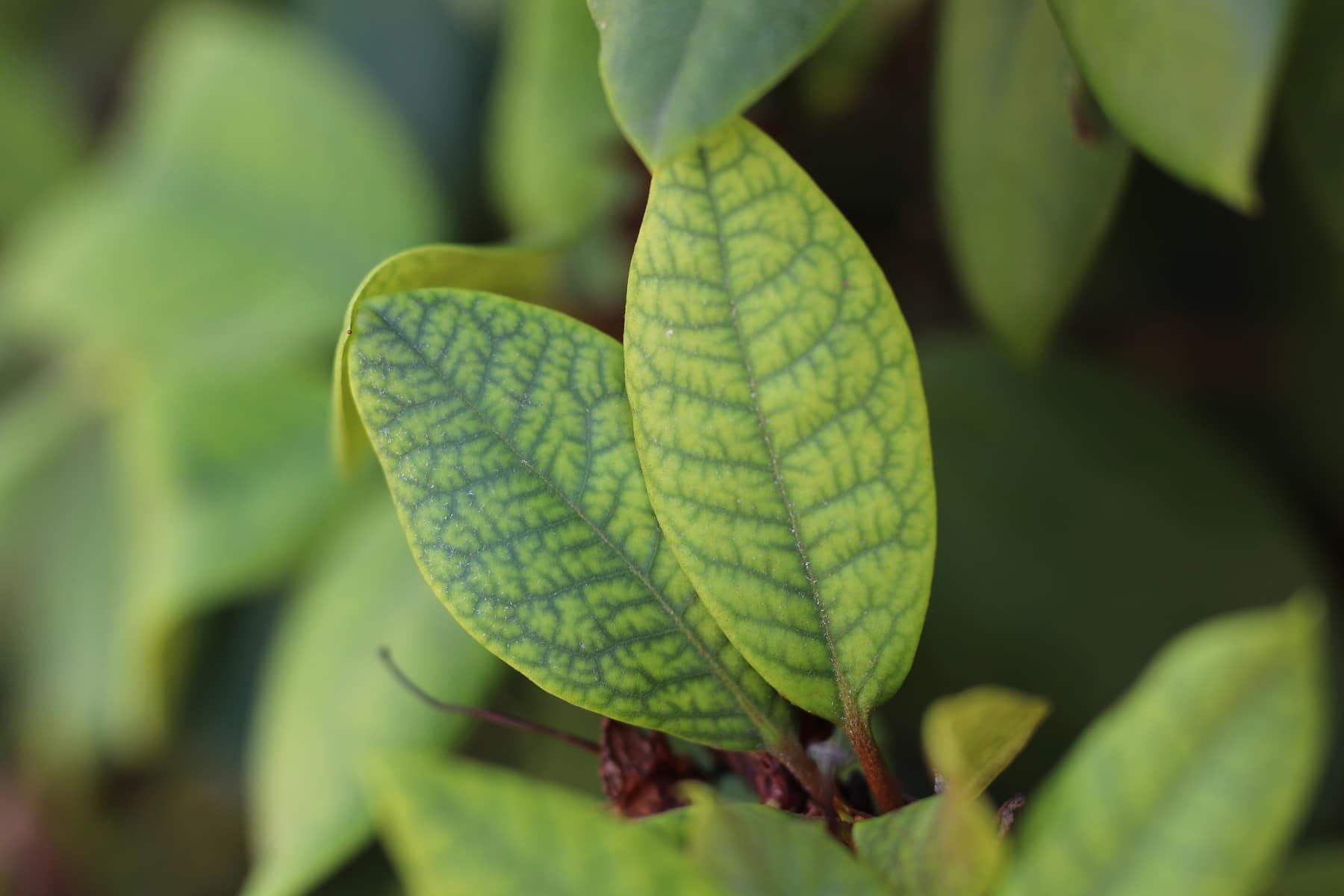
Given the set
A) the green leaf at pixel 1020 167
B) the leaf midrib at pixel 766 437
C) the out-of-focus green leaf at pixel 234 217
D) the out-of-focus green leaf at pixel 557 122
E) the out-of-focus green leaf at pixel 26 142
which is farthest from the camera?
the out-of-focus green leaf at pixel 26 142

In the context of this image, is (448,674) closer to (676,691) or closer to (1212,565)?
(676,691)

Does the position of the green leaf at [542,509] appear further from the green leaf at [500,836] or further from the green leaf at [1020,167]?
the green leaf at [1020,167]

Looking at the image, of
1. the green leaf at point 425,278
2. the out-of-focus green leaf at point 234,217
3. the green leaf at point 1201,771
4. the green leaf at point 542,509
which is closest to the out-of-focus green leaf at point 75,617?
the out-of-focus green leaf at point 234,217

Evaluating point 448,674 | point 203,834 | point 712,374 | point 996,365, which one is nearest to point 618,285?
point 996,365

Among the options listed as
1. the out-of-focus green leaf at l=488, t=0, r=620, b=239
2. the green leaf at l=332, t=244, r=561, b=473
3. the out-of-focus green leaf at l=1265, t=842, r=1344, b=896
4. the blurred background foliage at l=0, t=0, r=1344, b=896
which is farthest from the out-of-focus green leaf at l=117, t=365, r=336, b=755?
the out-of-focus green leaf at l=1265, t=842, r=1344, b=896

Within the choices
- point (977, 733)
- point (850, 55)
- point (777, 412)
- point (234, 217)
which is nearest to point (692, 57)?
point (777, 412)

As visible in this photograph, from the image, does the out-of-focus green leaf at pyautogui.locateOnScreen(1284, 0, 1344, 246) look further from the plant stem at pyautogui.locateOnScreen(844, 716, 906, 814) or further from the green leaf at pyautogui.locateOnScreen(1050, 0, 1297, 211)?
the plant stem at pyautogui.locateOnScreen(844, 716, 906, 814)

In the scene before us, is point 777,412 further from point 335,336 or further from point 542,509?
point 335,336
